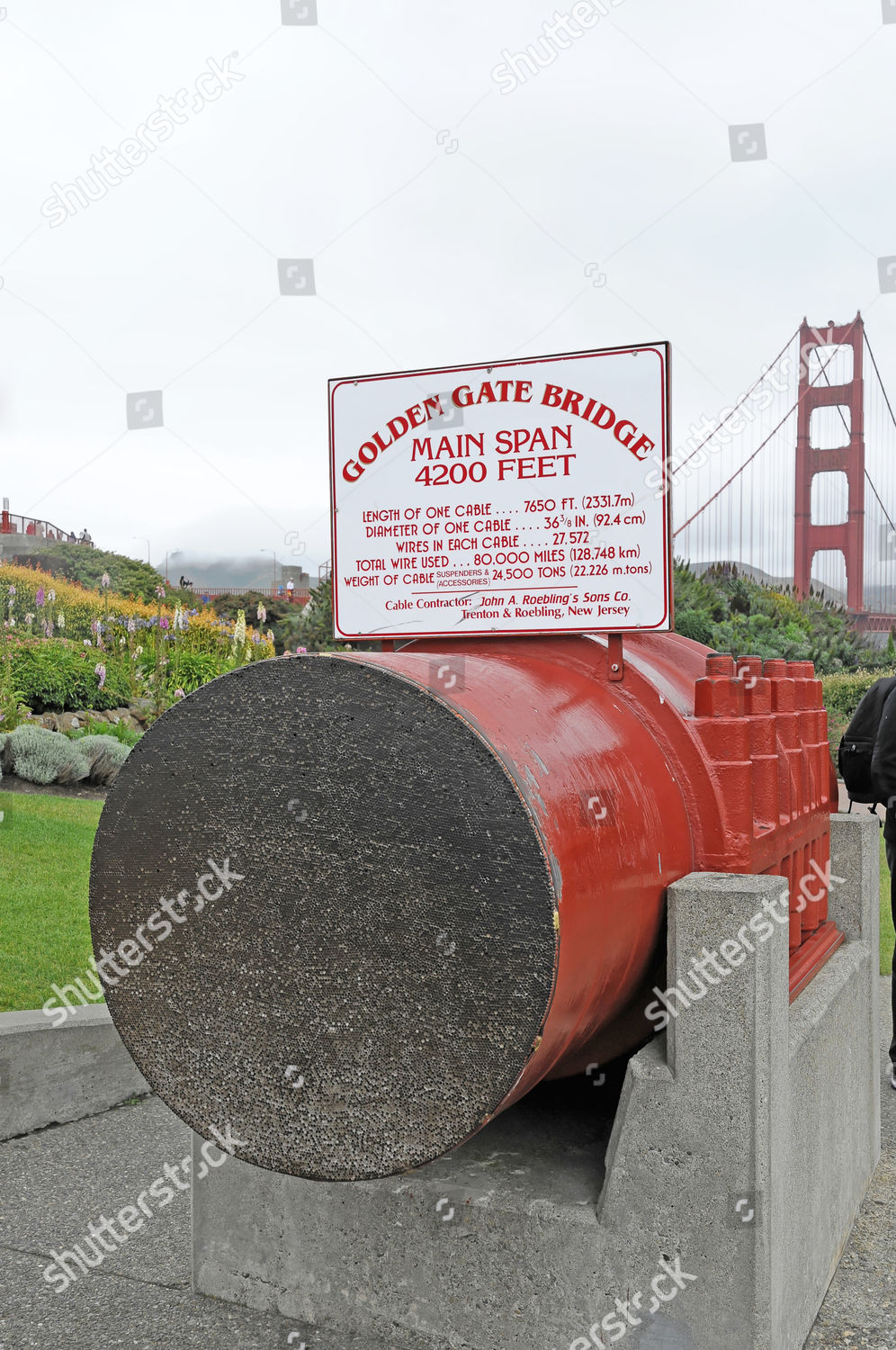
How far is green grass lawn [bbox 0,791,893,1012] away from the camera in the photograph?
477cm

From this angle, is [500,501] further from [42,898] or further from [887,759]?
[42,898]

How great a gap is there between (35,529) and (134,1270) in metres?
29.9

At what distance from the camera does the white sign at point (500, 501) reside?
8.66 feet

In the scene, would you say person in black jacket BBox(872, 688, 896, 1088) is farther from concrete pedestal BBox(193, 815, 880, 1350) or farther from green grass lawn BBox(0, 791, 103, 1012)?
green grass lawn BBox(0, 791, 103, 1012)

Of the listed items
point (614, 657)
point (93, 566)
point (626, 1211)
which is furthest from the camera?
point (93, 566)

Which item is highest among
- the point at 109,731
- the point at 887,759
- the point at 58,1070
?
the point at 887,759

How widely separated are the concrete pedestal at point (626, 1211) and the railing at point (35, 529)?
27219mm

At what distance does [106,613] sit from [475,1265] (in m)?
12.3

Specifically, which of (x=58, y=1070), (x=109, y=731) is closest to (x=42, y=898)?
(x=58, y=1070)

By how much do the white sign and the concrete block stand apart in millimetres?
1900

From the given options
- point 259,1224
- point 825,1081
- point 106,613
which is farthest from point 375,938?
point 106,613

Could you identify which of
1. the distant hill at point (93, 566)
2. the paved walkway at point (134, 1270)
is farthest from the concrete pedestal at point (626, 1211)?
the distant hill at point (93, 566)

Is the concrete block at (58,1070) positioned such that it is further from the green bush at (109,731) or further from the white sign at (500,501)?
the green bush at (109,731)

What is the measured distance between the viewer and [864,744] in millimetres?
4184
